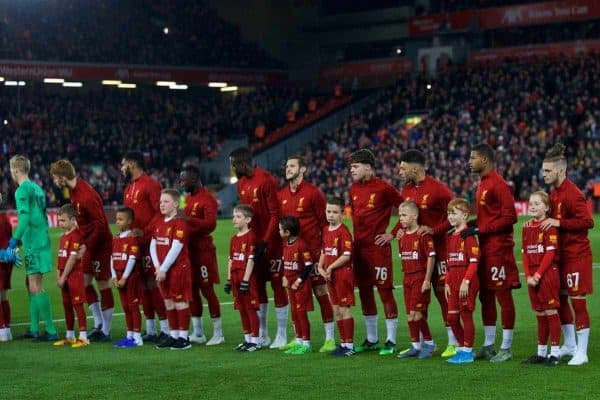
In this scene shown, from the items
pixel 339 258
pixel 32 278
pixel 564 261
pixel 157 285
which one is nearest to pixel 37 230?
pixel 32 278

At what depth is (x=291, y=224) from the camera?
1333 cm

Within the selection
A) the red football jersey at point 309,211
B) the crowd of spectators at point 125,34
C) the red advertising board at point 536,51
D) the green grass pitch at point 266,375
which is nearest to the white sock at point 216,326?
the green grass pitch at point 266,375

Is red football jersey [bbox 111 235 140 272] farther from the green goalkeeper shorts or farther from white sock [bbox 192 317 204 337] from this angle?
the green goalkeeper shorts

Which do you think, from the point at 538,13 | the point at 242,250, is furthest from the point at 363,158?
the point at 538,13

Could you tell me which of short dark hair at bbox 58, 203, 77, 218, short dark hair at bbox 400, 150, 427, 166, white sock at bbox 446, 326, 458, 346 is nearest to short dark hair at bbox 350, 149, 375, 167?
short dark hair at bbox 400, 150, 427, 166

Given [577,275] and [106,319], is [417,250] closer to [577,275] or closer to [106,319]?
[577,275]

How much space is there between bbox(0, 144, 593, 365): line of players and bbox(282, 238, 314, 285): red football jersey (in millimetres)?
219

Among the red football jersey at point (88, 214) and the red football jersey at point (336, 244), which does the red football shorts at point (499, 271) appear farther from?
the red football jersey at point (88, 214)

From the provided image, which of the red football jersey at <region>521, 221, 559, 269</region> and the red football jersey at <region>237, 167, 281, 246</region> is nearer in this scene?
the red football jersey at <region>521, 221, 559, 269</region>

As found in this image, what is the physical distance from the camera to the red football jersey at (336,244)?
12984 millimetres

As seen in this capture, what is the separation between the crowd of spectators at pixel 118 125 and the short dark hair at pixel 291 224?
3419 cm

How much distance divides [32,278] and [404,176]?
5275 mm

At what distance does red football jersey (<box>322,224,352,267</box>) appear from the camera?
13.0 metres

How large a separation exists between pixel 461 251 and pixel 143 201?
4.56 m
